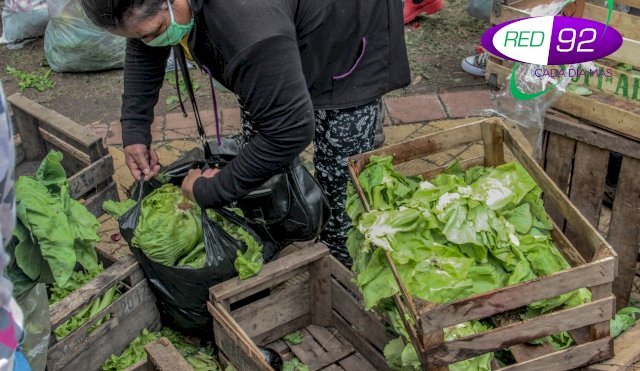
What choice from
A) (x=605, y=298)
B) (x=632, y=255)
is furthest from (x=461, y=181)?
(x=632, y=255)

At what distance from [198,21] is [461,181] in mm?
1135

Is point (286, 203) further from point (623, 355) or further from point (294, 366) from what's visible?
point (623, 355)

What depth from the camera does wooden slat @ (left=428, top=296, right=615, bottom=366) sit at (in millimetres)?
2238

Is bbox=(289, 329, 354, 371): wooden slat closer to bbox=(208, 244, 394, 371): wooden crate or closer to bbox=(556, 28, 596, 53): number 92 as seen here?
bbox=(208, 244, 394, 371): wooden crate

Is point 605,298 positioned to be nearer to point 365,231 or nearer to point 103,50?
point 365,231

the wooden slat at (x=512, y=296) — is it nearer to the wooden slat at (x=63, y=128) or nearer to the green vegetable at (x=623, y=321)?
the green vegetable at (x=623, y=321)

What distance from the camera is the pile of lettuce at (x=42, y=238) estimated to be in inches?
76.4

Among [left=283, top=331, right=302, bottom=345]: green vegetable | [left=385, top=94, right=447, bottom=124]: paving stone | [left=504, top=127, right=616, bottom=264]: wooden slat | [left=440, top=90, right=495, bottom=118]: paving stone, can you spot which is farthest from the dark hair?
[left=440, top=90, right=495, bottom=118]: paving stone

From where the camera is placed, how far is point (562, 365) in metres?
2.34

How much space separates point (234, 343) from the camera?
2725 millimetres

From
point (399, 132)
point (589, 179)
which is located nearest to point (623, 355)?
point (589, 179)

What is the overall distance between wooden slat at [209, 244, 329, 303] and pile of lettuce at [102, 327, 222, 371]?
0.36 meters

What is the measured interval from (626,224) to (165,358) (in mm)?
2058

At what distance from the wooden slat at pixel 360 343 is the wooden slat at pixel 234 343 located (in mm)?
601
